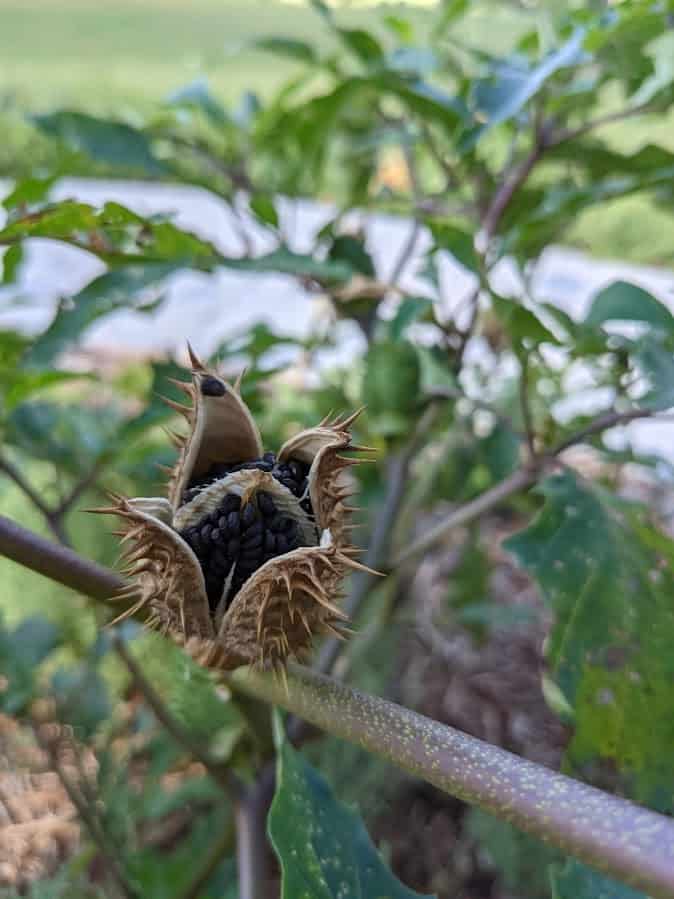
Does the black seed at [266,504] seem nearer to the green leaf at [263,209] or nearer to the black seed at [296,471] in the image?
the black seed at [296,471]

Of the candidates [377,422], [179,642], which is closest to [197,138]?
[377,422]

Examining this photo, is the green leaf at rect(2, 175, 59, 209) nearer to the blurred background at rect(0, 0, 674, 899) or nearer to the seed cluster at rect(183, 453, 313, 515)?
the blurred background at rect(0, 0, 674, 899)

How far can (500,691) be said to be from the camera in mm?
1781

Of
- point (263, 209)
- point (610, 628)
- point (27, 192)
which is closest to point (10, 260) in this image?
point (27, 192)

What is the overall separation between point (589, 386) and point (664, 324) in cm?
23

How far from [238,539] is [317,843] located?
224 mm

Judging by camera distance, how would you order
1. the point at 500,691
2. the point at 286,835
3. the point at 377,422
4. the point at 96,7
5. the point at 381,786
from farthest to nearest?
the point at 96,7, the point at 500,691, the point at 381,786, the point at 377,422, the point at 286,835

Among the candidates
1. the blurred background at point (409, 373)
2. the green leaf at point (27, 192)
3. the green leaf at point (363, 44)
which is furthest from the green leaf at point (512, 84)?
the green leaf at point (27, 192)

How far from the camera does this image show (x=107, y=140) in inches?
46.7

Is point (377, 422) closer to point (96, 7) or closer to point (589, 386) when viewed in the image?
point (589, 386)

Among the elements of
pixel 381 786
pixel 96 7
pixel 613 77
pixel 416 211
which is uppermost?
pixel 96 7

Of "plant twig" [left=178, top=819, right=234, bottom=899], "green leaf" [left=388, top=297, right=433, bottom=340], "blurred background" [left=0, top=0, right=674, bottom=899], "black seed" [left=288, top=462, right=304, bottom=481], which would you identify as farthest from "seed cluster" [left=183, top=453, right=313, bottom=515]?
"plant twig" [left=178, top=819, right=234, bottom=899]

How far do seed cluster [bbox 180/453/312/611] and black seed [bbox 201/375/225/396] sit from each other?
0.07 meters

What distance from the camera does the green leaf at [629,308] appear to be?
0.79m
